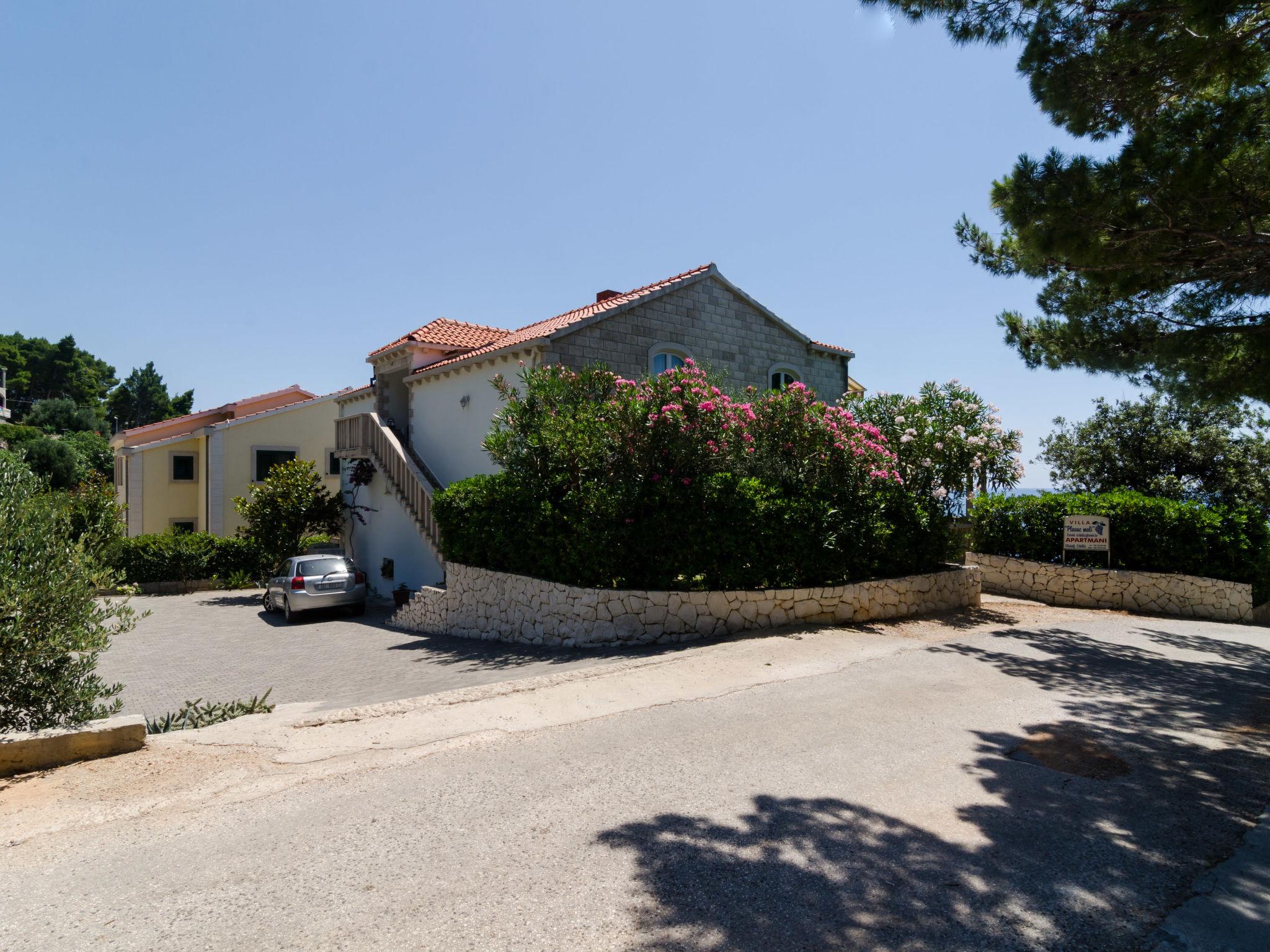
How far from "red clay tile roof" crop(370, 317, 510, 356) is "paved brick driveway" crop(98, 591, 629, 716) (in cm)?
729

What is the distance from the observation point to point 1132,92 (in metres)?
7.13

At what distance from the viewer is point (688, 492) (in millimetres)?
11125

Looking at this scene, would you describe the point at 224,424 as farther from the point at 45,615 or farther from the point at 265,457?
the point at 45,615

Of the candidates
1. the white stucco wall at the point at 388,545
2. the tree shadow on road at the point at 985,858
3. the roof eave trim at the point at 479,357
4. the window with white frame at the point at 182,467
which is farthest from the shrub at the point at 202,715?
the window with white frame at the point at 182,467

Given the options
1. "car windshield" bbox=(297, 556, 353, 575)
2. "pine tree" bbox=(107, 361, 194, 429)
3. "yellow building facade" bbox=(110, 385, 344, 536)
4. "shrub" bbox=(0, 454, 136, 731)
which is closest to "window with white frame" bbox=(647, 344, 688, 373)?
"car windshield" bbox=(297, 556, 353, 575)

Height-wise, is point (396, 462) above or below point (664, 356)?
below

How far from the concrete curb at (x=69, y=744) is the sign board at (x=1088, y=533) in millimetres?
15751

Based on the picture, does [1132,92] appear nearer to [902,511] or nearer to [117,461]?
[902,511]

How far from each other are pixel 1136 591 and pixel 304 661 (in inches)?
622

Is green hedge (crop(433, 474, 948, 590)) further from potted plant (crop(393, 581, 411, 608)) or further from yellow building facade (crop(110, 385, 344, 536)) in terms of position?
yellow building facade (crop(110, 385, 344, 536))

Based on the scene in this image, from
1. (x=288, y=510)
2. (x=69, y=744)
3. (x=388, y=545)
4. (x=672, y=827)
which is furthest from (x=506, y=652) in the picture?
(x=288, y=510)

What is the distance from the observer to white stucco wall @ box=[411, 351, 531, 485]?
1636 cm

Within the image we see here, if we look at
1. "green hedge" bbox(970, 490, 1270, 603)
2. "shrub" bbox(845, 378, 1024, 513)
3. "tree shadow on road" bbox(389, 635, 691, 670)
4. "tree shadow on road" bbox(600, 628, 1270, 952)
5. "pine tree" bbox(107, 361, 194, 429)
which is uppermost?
"pine tree" bbox(107, 361, 194, 429)

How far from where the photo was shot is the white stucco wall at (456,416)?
1636cm
